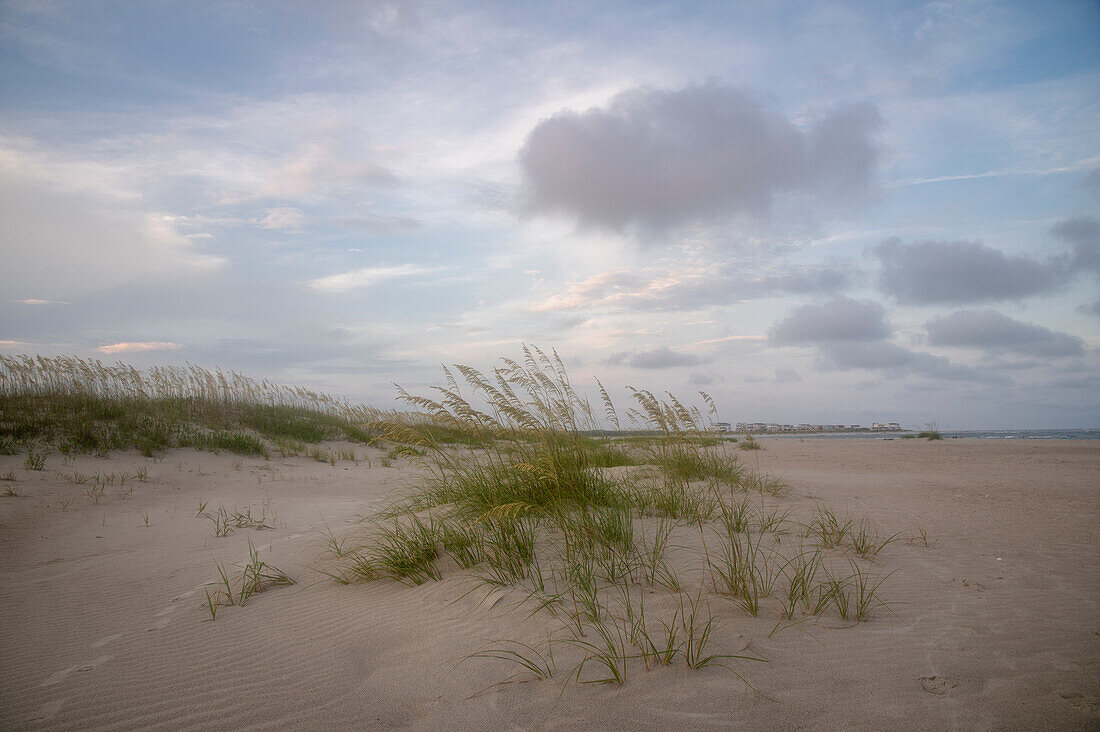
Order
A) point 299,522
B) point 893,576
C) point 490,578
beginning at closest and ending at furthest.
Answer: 1. point 490,578
2. point 893,576
3. point 299,522

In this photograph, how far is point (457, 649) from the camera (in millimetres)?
2838

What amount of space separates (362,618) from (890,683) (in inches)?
119

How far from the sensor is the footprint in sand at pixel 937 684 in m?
2.29

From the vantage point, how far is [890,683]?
236 cm

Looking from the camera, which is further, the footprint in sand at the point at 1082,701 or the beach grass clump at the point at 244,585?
the beach grass clump at the point at 244,585

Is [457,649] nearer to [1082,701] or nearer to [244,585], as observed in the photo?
[244,585]

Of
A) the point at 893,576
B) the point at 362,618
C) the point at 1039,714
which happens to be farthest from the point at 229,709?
the point at 893,576

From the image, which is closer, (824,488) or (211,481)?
(824,488)

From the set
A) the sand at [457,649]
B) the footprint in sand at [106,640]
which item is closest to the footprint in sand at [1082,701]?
the sand at [457,649]

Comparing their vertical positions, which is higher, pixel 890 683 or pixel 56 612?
pixel 890 683

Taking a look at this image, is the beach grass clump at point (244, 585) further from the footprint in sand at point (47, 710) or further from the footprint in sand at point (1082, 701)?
the footprint in sand at point (1082, 701)

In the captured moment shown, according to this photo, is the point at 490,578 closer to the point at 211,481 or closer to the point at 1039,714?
the point at 1039,714

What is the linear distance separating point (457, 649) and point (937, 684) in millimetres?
2367

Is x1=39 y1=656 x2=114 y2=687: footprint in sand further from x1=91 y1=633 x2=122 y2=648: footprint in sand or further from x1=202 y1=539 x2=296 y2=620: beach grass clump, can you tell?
x1=202 y1=539 x2=296 y2=620: beach grass clump
